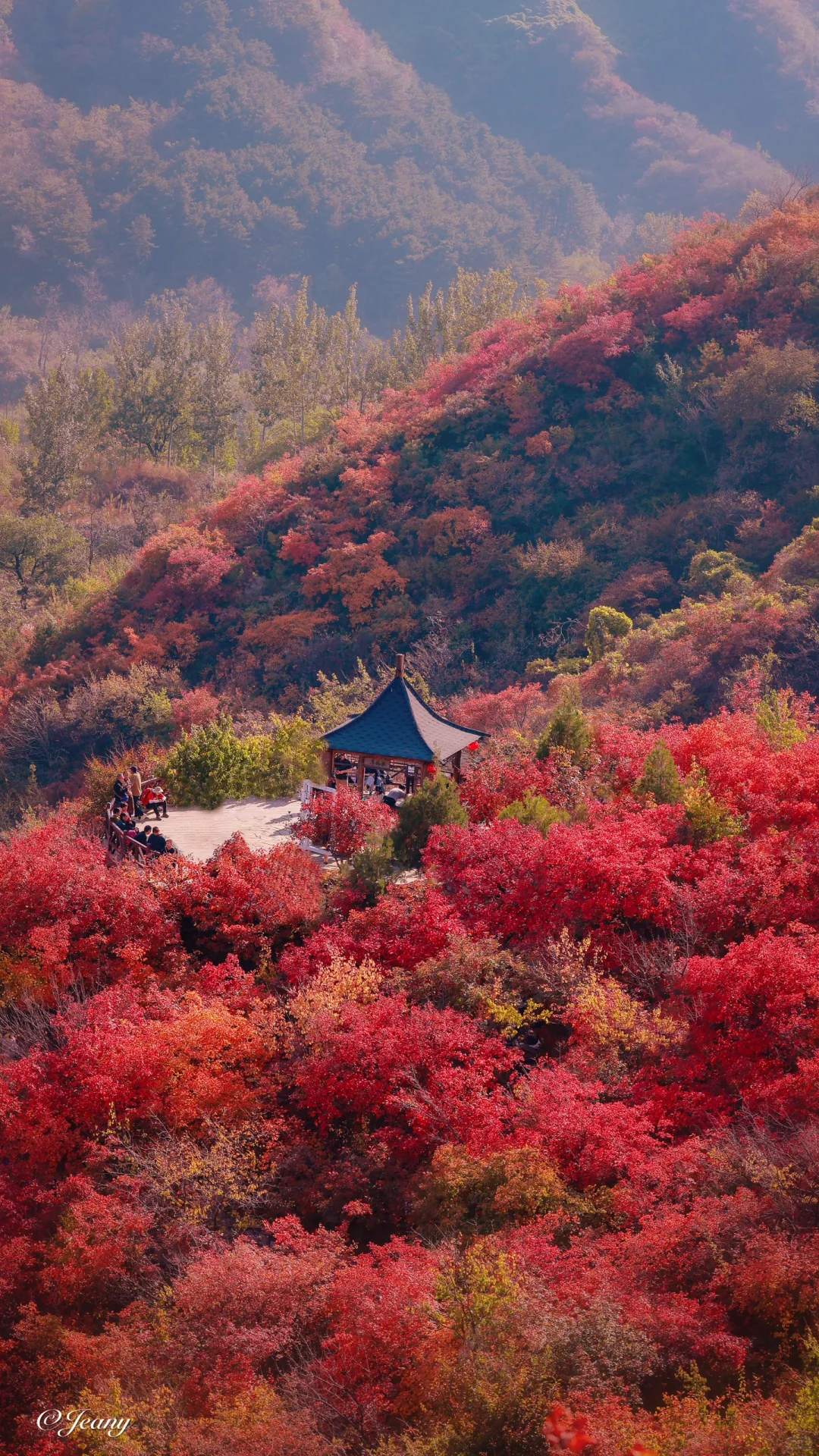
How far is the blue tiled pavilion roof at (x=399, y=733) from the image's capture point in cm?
2105

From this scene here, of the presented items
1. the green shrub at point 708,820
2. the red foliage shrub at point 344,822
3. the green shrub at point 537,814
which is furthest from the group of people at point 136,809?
the green shrub at point 708,820

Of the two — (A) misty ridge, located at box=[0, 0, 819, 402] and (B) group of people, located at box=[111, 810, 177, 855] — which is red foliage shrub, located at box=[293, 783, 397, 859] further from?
(A) misty ridge, located at box=[0, 0, 819, 402]

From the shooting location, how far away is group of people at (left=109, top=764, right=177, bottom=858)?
798 inches

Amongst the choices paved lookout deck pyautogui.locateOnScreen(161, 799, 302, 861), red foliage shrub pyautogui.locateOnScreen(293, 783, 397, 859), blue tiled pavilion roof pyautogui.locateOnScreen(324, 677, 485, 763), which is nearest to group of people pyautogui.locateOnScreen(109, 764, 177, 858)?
paved lookout deck pyautogui.locateOnScreen(161, 799, 302, 861)

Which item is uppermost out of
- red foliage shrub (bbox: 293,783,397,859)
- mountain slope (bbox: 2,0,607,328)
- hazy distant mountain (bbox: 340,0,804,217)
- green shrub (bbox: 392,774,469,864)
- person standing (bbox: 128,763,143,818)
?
hazy distant mountain (bbox: 340,0,804,217)

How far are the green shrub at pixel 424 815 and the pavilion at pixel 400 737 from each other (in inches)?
40.7

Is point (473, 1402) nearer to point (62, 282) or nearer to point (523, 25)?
point (62, 282)

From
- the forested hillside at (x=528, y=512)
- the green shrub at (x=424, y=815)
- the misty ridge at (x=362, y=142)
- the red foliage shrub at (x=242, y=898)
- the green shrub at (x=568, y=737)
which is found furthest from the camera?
the misty ridge at (x=362, y=142)

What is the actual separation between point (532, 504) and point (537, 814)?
24.7 metres

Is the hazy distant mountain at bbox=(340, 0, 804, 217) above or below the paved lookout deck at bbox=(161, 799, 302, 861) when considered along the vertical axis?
above

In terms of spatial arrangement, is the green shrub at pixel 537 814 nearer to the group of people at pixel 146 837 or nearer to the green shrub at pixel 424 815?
the green shrub at pixel 424 815

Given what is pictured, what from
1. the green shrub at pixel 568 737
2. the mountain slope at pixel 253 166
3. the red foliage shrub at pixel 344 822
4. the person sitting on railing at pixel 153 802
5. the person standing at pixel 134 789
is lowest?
the person sitting on railing at pixel 153 802

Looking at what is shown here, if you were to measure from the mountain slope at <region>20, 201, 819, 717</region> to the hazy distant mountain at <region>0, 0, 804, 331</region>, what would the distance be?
245 feet

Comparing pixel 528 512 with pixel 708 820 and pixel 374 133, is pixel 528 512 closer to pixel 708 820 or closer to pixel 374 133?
pixel 708 820
